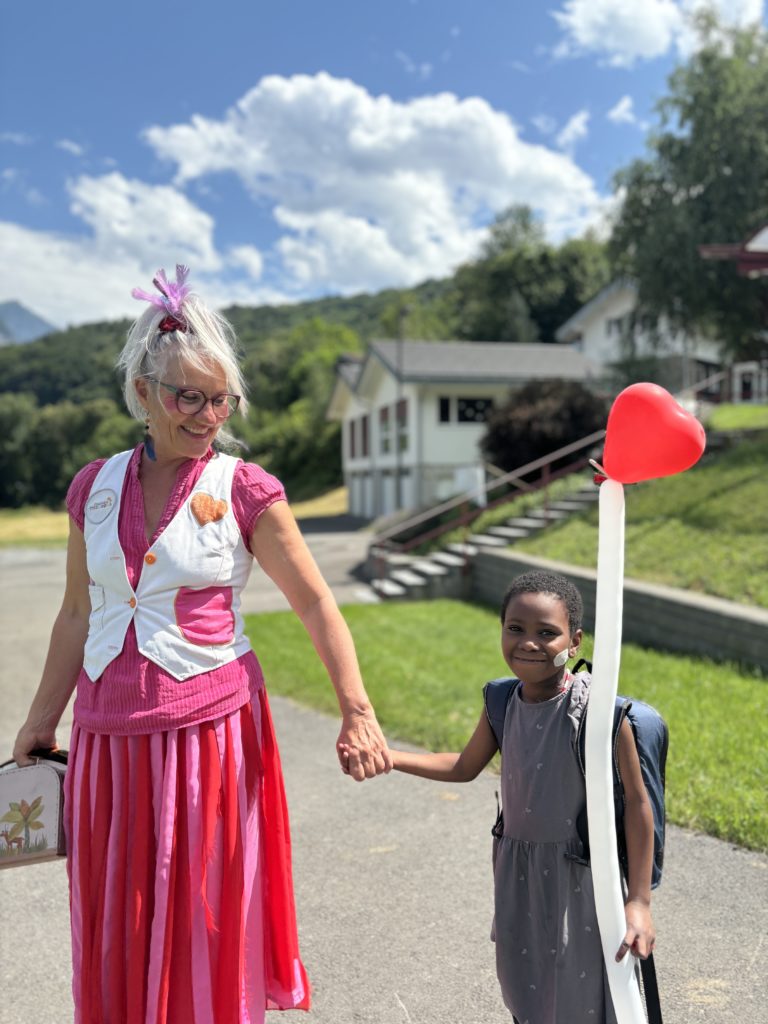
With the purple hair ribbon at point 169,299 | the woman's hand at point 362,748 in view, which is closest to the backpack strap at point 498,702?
the woman's hand at point 362,748

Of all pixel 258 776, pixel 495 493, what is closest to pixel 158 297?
pixel 258 776

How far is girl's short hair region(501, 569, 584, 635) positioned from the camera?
6.23 feet

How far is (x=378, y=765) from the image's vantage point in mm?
1996

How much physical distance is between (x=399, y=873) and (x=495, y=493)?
13.3m

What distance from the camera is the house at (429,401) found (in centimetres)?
2542

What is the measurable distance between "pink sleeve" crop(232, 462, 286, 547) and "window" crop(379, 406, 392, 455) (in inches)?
1047

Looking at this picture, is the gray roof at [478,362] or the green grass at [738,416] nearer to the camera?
the green grass at [738,416]

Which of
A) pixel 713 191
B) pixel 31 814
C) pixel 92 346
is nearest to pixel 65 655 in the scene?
pixel 31 814

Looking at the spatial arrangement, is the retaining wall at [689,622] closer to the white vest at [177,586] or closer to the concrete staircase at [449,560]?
the concrete staircase at [449,560]

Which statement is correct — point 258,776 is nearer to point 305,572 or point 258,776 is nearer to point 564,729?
point 305,572

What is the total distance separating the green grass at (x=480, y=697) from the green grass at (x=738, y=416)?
10779 mm

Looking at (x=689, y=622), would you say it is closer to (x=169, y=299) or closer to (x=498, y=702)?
(x=498, y=702)

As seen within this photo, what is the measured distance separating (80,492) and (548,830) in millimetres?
1453

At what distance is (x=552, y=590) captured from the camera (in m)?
1.90
